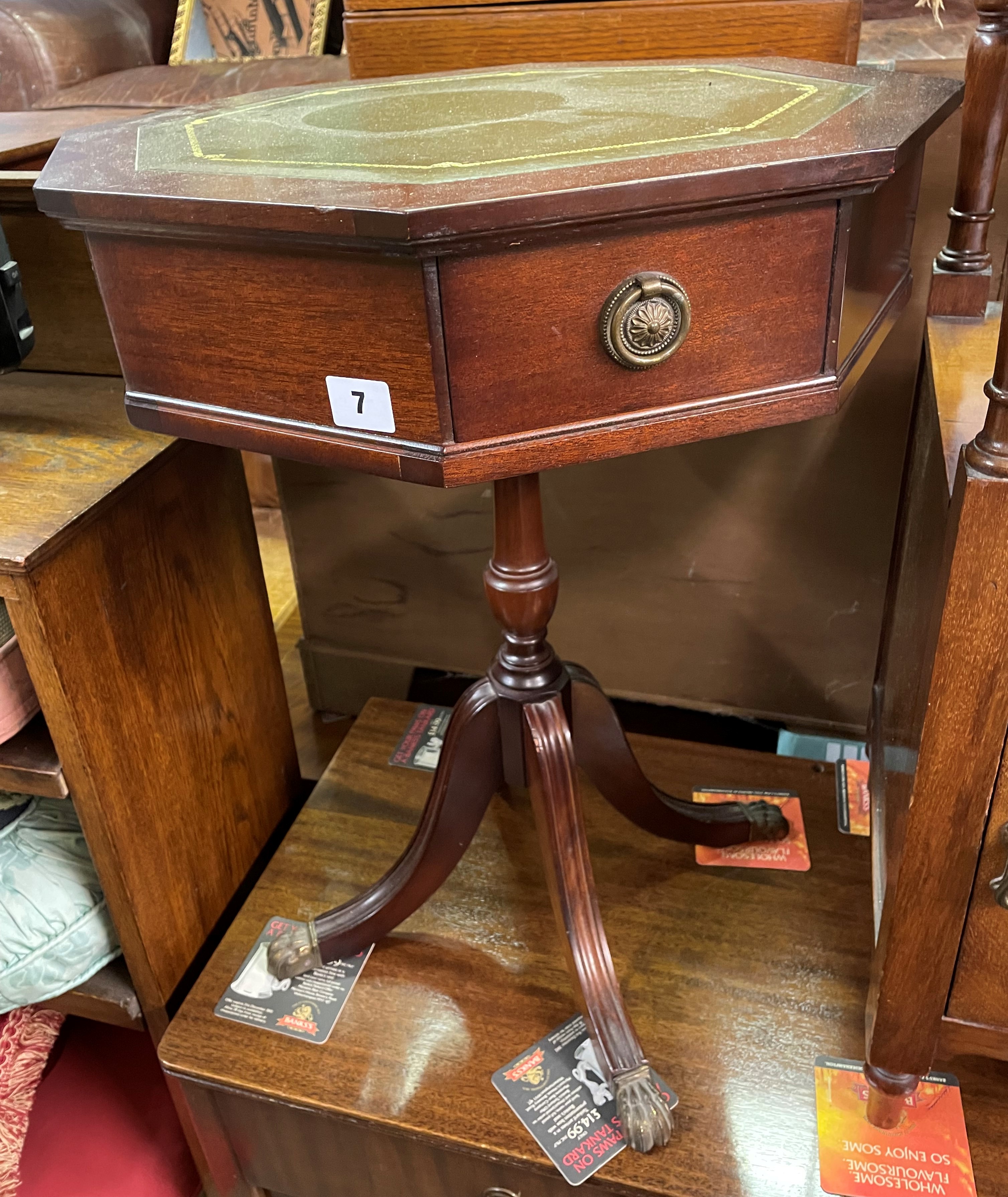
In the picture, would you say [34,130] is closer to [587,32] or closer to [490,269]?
[587,32]

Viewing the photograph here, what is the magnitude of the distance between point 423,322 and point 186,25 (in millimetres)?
1755

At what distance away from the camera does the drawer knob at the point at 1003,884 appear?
0.61m

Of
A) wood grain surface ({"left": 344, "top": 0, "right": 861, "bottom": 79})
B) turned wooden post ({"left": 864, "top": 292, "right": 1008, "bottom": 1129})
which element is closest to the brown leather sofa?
wood grain surface ({"left": 344, "top": 0, "right": 861, "bottom": 79})

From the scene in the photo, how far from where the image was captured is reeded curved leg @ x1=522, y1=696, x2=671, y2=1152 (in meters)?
0.87

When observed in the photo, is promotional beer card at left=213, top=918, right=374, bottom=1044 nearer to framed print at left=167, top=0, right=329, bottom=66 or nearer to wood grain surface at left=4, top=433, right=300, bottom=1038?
wood grain surface at left=4, top=433, right=300, bottom=1038

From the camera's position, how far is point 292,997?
3.16 feet

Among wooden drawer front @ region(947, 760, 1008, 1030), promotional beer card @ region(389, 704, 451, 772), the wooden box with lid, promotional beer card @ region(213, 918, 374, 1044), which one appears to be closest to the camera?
the wooden box with lid

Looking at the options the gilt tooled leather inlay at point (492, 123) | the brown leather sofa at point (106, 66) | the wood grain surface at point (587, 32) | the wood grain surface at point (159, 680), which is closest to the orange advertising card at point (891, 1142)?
the wood grain surface at point (159, 680)

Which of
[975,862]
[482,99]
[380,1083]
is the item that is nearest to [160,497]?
[482,99]

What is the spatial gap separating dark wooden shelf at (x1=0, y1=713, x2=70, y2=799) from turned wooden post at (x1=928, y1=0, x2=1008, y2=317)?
0.84 metres

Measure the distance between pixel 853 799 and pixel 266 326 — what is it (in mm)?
870

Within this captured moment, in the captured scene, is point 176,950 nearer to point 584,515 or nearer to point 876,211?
point 584,515

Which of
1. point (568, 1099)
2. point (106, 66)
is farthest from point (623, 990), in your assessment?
point (106, 66)

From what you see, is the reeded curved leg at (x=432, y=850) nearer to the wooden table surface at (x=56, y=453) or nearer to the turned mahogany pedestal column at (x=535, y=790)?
the turned mahogany pedestal column at (x=535, y=790)
